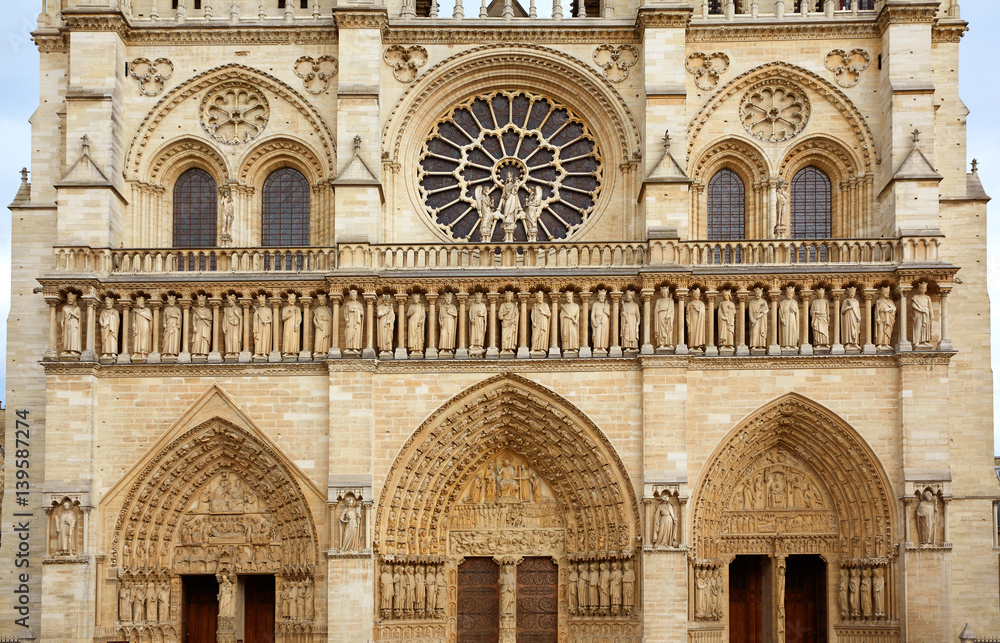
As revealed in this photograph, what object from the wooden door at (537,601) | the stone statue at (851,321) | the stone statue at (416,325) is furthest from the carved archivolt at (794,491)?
the stone statue at (416,325)

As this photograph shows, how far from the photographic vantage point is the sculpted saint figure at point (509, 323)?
808 inches

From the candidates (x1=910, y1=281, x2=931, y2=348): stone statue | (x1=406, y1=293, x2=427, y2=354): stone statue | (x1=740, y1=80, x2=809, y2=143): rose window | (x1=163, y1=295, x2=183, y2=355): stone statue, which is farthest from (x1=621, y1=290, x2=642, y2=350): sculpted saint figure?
(x1=163, y1=295, x2=183, y2=355): stone statue

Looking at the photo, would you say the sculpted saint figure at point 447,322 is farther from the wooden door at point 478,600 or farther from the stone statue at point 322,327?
the wooden door at point 478,600

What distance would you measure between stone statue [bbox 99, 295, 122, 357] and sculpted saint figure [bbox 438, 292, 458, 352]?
19.0ft

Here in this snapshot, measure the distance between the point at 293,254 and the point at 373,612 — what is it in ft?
21.4

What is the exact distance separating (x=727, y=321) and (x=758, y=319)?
56 cm

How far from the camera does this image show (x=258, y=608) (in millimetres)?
21203

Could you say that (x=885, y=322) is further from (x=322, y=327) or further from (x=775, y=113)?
(x=322, y=327)

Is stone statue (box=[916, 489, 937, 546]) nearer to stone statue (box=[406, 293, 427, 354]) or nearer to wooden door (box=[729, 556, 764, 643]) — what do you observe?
wooden door (box=[729, 556, 764, 643])

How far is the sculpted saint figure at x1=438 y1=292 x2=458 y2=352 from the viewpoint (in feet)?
67.2

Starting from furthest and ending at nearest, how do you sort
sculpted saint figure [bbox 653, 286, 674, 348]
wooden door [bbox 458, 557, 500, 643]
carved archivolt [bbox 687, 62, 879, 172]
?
carved archivolt [bbox 687, 62, 879, 172] → wooden door [bbox 458, 557, 500, 643] → sculpted saint figure [bbox 653, 286, 674, 348]

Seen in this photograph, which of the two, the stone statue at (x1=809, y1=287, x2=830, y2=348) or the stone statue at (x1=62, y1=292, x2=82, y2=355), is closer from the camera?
the stone statue at (x1=62, y1=292, x2=82, y2=355)

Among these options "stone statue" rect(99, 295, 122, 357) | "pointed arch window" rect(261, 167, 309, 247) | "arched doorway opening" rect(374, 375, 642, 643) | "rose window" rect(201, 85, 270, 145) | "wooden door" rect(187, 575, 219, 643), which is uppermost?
"rose window" rect(201, 85, 270, 145)

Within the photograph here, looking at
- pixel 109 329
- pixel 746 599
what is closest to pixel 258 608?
pixel 109 329
